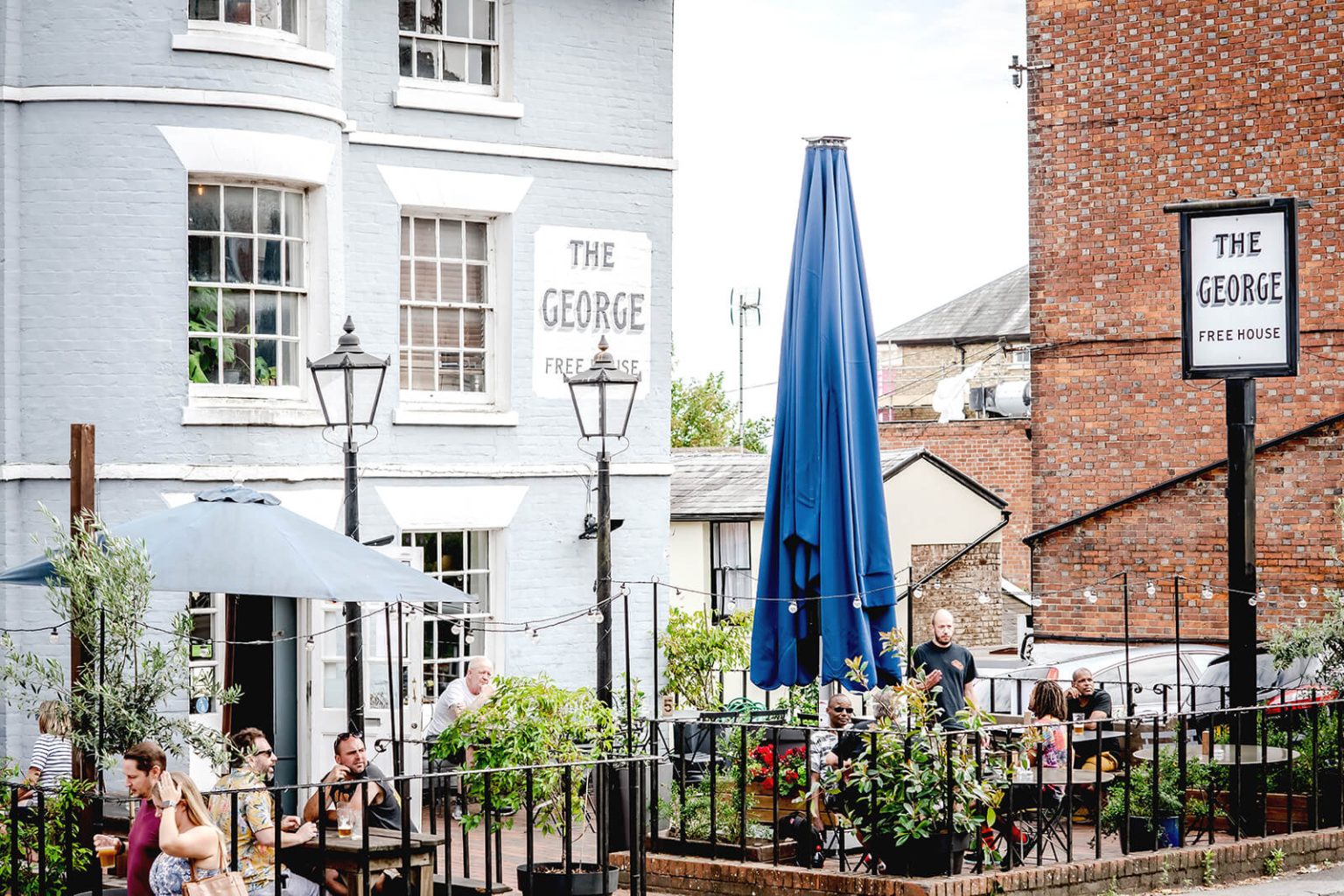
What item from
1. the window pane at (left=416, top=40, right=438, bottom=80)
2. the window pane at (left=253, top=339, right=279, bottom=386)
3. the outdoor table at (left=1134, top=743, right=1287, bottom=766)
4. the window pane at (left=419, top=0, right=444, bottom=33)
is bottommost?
the outdoor table at (left=1134, top=743, right=1287, bottom=766)

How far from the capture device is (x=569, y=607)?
16.5m

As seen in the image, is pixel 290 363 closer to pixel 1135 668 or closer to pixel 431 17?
pixel 431 17

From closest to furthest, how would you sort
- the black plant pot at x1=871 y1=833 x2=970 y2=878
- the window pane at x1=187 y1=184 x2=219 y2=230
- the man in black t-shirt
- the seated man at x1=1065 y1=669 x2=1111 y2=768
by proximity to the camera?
the black plant pot at x1=871 y1=833 x2=970 y2=878, the man in black t-shirt, the seated man at x1=1065 y1=669 x2=1111 y2=768, the window pane at x1=187 y1=184 x2=219 y2=230

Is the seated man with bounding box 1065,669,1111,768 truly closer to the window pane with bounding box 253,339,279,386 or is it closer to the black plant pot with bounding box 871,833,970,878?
the black plant pot with bounding box 871,833,970,878

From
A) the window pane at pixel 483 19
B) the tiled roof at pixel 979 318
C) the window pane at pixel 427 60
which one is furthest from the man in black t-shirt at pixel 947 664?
the tiled roof at pixel 979 318

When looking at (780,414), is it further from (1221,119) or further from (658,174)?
(1221,119)

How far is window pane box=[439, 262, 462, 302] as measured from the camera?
16.2 metres

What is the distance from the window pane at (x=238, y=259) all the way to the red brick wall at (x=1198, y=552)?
1034 cm

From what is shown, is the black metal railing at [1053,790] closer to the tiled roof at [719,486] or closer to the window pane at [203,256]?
the window pane at [203,256]

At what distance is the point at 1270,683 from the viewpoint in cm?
1775

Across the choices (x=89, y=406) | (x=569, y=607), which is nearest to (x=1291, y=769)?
(x=569, y=607)

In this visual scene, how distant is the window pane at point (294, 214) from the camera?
14805 mm

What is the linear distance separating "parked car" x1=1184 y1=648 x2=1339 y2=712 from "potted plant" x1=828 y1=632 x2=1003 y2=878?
16.4 feet

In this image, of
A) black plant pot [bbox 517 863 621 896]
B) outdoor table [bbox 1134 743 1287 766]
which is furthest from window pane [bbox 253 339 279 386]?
outdoor table [bbox 1134 743 1287 766]
